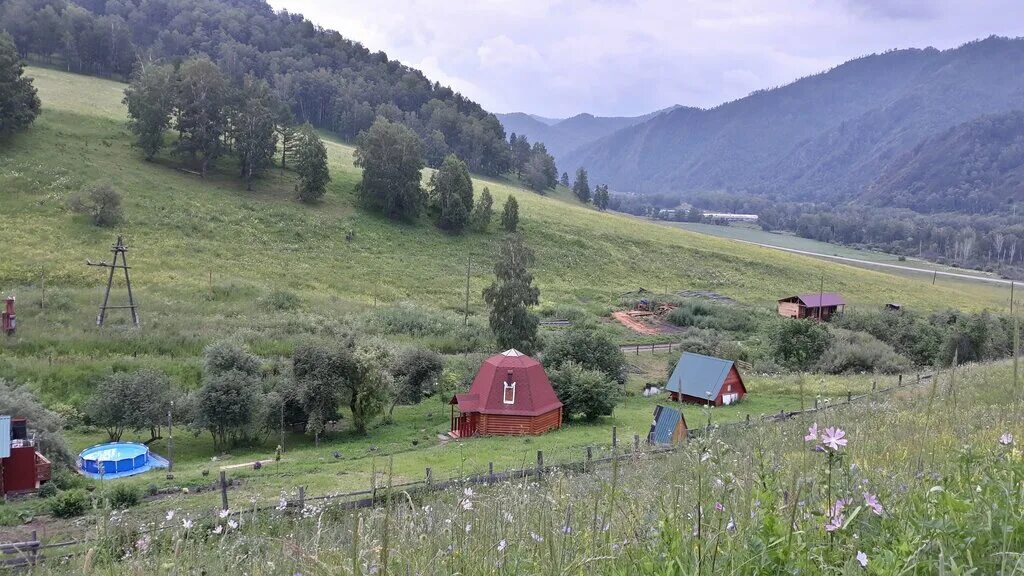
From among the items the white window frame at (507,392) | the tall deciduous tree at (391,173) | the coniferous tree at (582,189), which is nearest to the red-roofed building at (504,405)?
the white window frame at (507,392)

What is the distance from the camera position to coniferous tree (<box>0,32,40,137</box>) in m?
58.5

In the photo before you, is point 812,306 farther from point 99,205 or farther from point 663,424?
point 99,205

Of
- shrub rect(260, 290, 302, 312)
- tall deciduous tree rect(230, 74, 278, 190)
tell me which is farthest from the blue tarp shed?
tall deciduous tree rect(230, 74, 278, 190)

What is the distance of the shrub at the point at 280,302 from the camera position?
44.0 metres

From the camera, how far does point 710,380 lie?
35.0 metres

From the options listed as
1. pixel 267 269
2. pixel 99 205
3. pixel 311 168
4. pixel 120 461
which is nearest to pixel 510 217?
pixel 311 168

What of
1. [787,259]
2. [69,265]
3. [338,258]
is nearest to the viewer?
[69,265]

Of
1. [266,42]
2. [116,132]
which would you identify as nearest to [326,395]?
[116,132]

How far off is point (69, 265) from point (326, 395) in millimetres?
28054

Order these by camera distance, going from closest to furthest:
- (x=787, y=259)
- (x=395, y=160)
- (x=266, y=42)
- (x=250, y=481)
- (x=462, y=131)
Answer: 1. (x=250, y=481)
2. (x=395, y=160)
3. (x=787, y=259)
4. (x=462, y=131)
5. (x=266, y=42)

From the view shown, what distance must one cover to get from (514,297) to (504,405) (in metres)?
8.55

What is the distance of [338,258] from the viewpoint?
59.6 m

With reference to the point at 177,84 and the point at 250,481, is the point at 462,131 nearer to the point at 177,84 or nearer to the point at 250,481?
the point at 177,84

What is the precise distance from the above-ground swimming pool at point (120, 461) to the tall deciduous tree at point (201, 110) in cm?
5212
